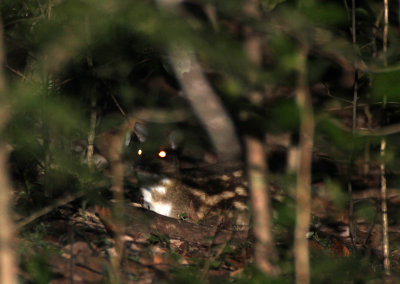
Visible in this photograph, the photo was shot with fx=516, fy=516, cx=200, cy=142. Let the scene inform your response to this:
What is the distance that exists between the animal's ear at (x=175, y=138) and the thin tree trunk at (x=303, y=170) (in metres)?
2.47

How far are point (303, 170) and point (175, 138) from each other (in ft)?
8.54

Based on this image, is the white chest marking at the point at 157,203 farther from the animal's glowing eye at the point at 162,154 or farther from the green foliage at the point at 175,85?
the green foliage at the point at 175,85

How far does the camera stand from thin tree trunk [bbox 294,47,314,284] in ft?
4.80

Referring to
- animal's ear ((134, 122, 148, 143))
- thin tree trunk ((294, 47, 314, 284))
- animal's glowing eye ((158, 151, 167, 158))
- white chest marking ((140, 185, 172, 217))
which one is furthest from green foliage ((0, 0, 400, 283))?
white chest marking ((140, 185, 172, 217))

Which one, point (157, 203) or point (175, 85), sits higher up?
point (175, 85)

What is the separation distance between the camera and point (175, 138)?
409 centimetres

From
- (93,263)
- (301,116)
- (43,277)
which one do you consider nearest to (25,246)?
(93,263)

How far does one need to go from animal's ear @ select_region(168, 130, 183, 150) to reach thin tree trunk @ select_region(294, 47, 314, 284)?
247 centimetres

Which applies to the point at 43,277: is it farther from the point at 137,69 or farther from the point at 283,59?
the point at 137,69

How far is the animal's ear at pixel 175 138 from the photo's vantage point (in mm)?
4021

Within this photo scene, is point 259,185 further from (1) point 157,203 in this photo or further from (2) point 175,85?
(2) point 175,85

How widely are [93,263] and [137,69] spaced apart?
2.04m

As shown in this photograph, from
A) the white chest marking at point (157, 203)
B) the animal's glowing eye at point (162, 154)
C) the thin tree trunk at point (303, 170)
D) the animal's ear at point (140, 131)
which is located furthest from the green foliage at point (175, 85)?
the white chest marking at point (157, 203)

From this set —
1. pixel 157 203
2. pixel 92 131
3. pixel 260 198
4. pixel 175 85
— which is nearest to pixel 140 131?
pixel 92 131
